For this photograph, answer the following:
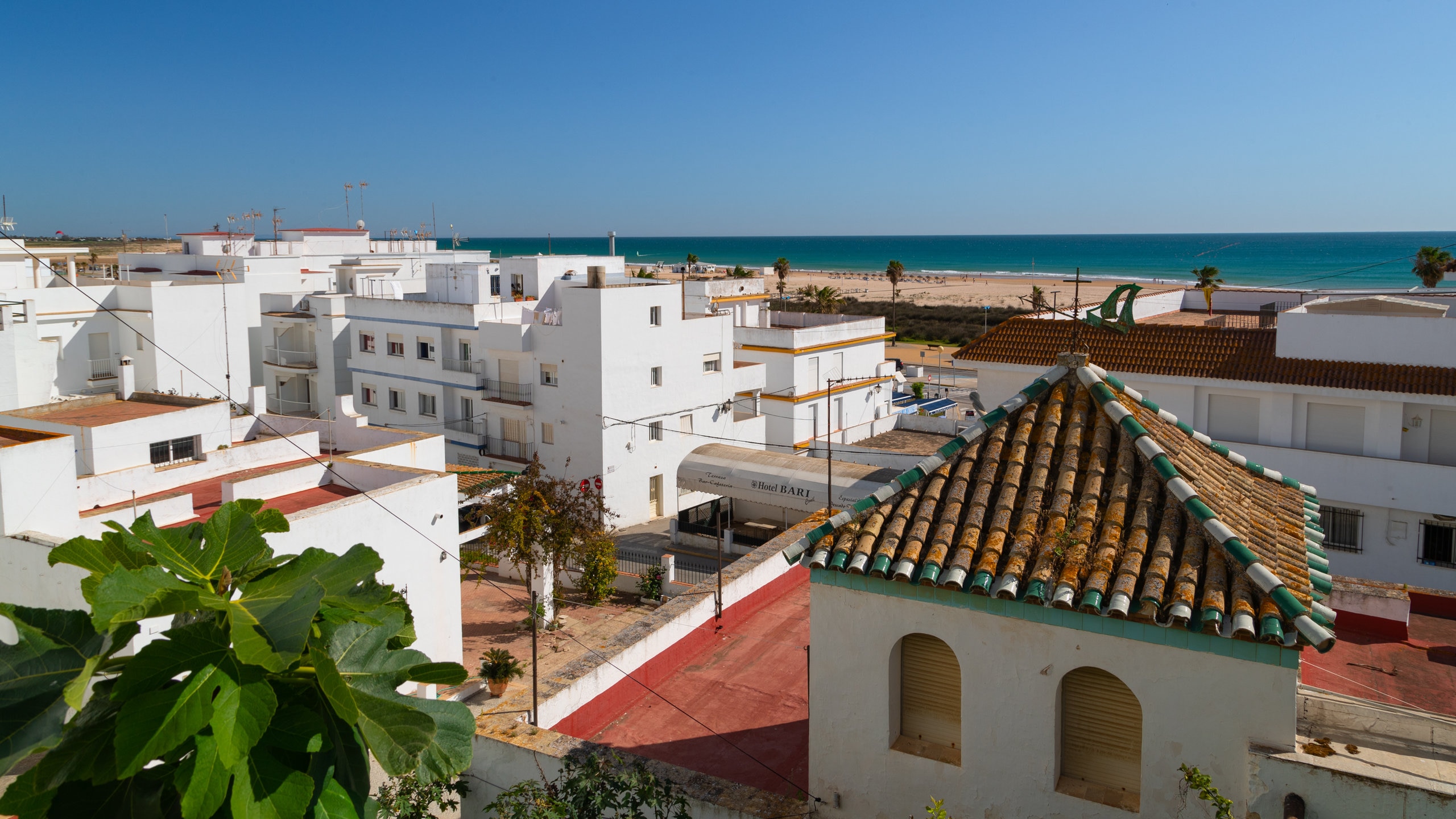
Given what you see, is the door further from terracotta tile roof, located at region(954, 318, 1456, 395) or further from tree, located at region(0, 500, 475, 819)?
tree, located at region(0, 500, 475, 819)

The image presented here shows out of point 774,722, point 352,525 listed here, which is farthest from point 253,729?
point 352,525

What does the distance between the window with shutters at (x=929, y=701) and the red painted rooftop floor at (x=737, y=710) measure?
1.57m

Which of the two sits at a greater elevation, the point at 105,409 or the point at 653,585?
the point at 105,409

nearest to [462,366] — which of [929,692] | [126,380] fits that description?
[126,380]

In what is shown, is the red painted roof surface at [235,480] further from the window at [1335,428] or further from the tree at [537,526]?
the window at [1335,428]

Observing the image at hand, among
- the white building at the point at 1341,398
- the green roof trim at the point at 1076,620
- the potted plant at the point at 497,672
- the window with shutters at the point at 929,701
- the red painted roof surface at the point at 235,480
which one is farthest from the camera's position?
the white building at the point at 1341,398

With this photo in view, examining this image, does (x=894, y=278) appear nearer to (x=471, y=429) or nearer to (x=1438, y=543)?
(x=471, y=429)

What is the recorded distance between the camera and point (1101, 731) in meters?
7.89

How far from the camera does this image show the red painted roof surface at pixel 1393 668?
36.4 ft

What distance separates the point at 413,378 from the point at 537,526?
19202 mm

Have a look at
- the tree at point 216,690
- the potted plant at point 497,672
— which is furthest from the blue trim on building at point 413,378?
the tree at point 216,690

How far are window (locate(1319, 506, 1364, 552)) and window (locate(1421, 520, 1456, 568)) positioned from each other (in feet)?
4.40

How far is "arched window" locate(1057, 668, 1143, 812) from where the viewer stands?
781 cm

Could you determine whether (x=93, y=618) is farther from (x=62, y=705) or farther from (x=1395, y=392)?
(x=1395, y=392)
